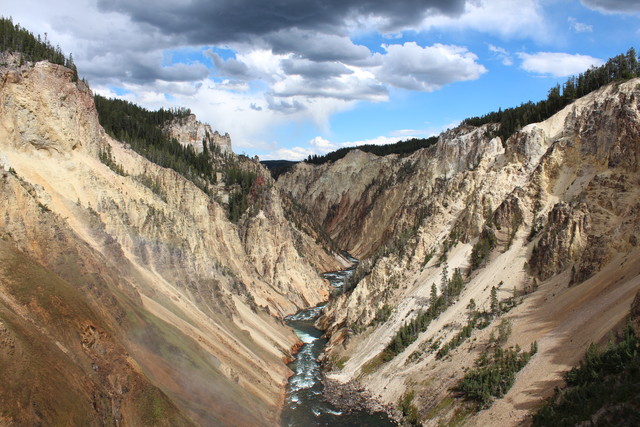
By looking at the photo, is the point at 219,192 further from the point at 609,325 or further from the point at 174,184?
the point at 609,325

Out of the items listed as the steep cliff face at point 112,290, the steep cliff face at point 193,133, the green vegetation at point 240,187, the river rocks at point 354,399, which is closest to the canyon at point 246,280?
the steep cliff face at point 112,290

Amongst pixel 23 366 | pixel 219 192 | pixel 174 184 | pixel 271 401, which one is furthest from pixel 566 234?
pixel 219 192

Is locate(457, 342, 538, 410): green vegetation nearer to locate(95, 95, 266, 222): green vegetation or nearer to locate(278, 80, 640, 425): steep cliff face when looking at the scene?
locate(278, 80, 640, 425): steep cliff face

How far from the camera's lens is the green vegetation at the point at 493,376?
91.1 feet

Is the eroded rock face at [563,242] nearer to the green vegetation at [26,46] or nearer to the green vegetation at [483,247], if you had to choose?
the green vegetation at [483,247]

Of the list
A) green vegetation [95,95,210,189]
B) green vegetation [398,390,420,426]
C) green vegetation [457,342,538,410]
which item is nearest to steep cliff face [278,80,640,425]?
green vegetation [398,390,420,426]

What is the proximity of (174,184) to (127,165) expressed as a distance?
6637mm

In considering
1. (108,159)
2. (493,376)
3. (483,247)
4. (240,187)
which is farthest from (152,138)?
(493,376)

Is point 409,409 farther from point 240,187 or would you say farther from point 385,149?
point 385,149

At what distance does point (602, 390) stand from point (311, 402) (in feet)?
67.4

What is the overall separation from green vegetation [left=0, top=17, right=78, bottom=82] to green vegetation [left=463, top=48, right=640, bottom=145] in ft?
177

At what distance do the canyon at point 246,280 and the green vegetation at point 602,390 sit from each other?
6.86ft

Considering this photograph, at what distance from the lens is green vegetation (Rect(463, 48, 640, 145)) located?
2359 inches

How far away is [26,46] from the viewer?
43.1 metres
